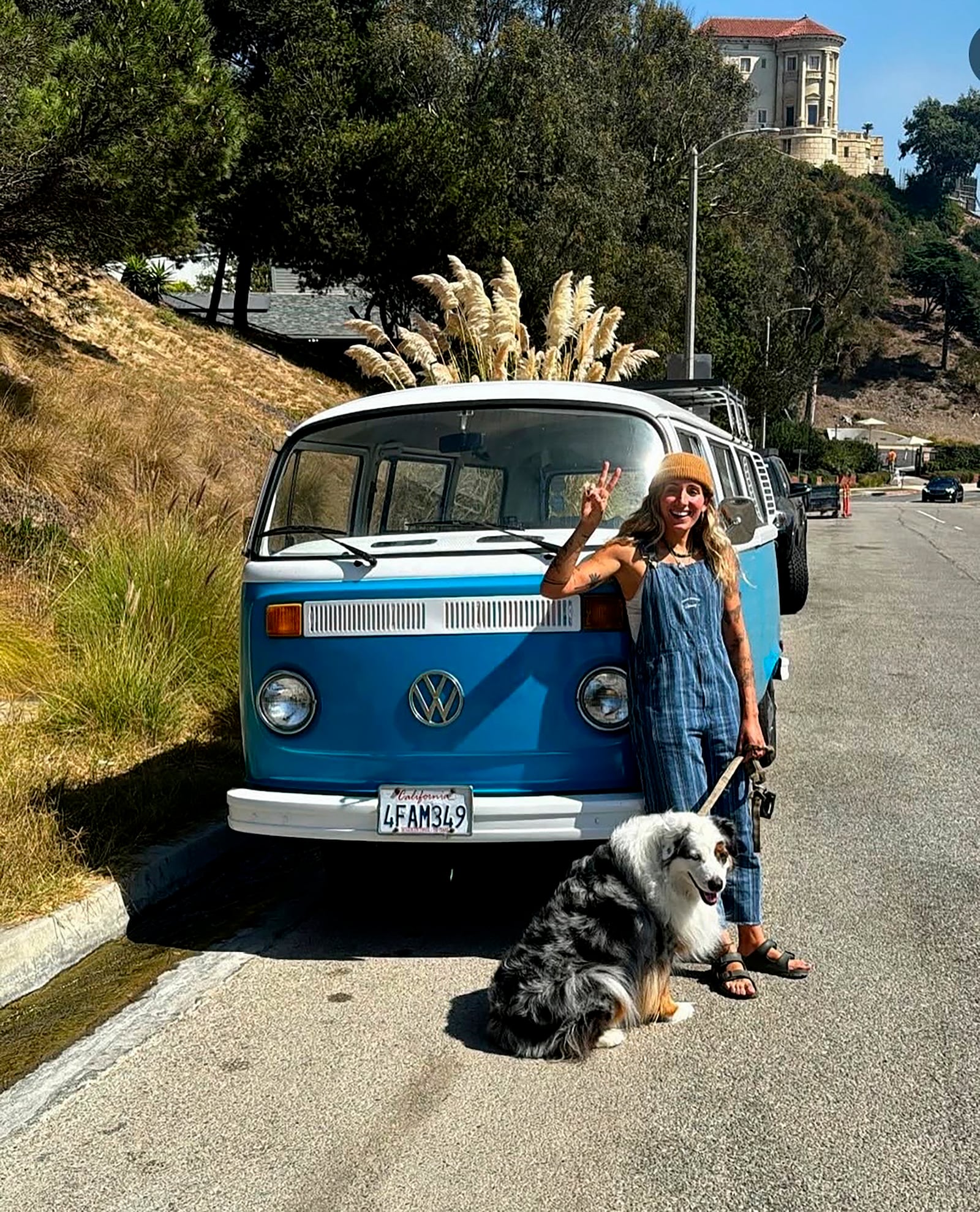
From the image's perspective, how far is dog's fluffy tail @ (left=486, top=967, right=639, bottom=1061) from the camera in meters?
4.39

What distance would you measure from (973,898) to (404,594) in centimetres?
286

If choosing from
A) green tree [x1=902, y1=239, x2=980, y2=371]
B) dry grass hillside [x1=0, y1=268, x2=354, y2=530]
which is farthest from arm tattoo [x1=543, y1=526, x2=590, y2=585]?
green tree [x1=902, y1=239, x2=980, y2=371]

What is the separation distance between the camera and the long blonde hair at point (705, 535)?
197 inches

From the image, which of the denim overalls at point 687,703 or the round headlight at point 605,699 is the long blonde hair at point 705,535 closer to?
the denim overalls at point 687,703

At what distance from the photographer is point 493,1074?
4.32m

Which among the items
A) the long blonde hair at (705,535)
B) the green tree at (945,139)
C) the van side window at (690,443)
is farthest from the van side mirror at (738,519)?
the green tree at (945,139)

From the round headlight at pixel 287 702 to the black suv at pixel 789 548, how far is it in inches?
389

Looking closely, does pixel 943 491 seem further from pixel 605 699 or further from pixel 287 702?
pixel 287 702

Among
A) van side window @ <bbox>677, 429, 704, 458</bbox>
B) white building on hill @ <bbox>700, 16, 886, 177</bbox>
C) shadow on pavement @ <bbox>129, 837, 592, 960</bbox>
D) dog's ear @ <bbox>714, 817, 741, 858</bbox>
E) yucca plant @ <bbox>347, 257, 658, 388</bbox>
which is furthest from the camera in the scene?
white building on hill @ <bbox>700, 16, 886, 177</bbox>

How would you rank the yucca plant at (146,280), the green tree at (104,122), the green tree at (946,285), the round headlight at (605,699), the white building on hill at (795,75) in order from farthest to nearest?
the white building on hill at (795,75)
the green tree at (946,285)
the yucca plant at (146,280)
the green tree at (104,122)
the round headlight at (605,699)

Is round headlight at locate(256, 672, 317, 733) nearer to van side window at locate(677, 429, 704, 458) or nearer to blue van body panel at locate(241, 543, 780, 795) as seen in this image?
blue van body panel at locate(241, 543, 780, 795)

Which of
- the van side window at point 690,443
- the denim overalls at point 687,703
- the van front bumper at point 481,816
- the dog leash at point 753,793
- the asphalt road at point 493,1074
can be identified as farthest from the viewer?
the van side window at point 690,443

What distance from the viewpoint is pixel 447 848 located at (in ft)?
18.7

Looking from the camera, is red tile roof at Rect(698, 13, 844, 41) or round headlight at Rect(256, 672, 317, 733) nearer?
round headlight at Rect(256, 672, 317, 733)
